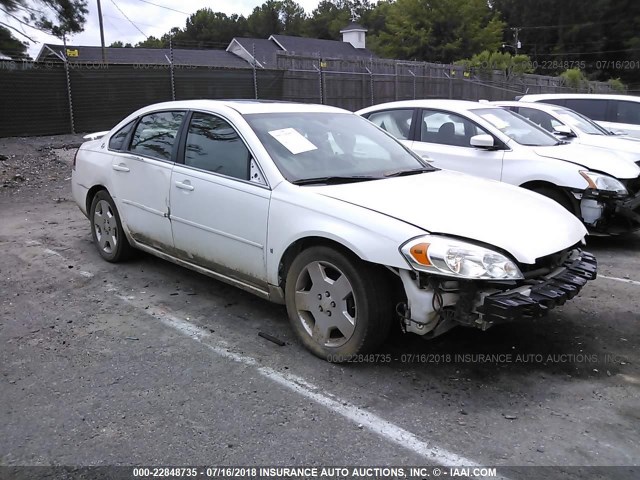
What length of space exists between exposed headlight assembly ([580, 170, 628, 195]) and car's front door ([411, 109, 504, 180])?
3.14 ft

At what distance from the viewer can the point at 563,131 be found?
8656 mm

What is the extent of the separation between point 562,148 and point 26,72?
12.7m

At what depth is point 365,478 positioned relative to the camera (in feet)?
8.50

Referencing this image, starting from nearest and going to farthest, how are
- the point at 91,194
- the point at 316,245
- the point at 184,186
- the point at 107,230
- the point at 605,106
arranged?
the point at 316,245, the point at 184,186, the point at 107,230, the point at 91,194, the point at 605,106

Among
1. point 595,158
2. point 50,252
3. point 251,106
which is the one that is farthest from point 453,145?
point 50,252

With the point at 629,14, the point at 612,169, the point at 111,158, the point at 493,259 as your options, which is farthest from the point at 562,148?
the point at 629,14

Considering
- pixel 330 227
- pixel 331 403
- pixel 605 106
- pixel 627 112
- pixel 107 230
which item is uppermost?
pixel 605 106

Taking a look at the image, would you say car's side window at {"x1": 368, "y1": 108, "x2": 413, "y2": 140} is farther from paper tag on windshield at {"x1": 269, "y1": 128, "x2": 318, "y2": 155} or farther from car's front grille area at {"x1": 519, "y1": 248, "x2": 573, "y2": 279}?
car's front grille area at {"x1": 519, "y1": 248, "x2": 573, "y2": 279}

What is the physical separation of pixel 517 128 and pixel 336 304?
15.6ft

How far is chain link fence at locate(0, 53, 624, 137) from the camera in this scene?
559 inches

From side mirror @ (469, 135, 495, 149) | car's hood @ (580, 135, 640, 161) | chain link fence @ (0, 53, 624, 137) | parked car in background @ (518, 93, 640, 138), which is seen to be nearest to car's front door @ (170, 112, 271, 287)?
side mirror @ (469, 135, 495, 149)

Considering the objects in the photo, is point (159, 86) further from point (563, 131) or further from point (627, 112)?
point (627, 112)

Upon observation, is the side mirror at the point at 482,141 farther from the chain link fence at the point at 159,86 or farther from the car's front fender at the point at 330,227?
the chain link fence at the point at 159,86

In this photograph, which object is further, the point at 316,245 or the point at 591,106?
the point at 591,106
